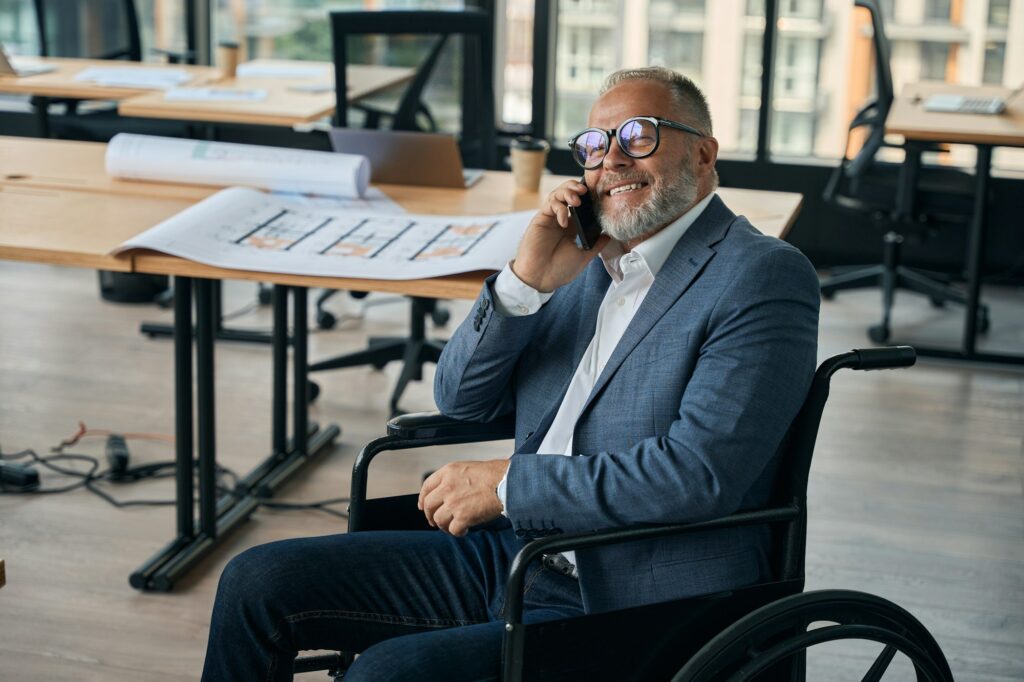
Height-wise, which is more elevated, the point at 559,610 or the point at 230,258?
the point at 230,258

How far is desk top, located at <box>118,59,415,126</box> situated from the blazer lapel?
233 centimetres

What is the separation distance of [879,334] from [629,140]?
3099 millimetres

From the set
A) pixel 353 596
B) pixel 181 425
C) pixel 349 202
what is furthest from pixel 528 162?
pixel 353 596

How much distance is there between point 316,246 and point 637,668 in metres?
1.19

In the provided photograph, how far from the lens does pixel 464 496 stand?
169cm

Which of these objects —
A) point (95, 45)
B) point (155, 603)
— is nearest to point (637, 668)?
point (155, 603)

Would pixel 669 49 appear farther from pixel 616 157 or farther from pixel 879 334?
pixel 616 157

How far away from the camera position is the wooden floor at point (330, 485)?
2.56 metres

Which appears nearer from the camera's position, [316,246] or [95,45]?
[316,246]

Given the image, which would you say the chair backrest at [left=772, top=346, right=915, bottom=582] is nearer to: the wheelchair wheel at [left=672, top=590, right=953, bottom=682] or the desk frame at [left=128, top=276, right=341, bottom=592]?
the wheelchair wheel at [left=672, top=590, right=953, bottom=682]

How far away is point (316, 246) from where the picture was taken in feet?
7.94

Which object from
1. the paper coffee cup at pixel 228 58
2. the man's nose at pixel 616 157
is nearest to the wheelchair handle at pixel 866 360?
the man's nose at pixel 616 157

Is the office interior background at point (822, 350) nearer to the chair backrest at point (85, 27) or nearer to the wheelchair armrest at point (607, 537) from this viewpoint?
the chair backrest at point (85, 27)

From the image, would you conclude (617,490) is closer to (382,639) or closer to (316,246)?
(382,639)
